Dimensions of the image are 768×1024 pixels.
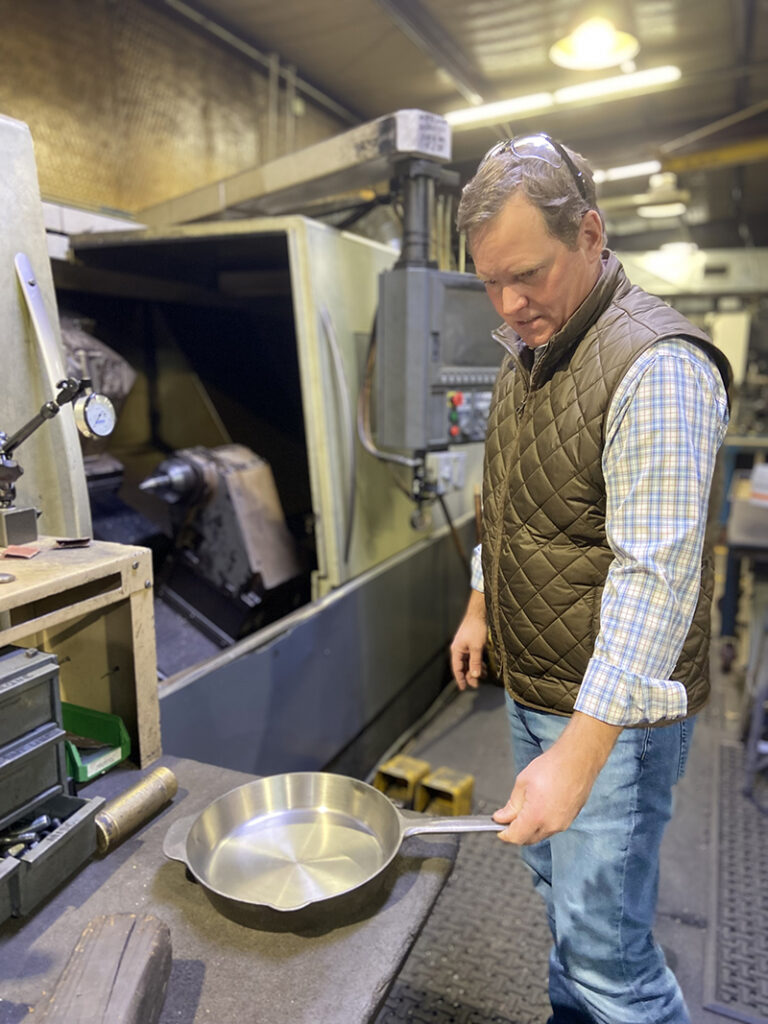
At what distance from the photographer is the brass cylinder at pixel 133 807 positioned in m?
0.90

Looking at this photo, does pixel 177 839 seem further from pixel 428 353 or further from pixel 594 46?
pixel 594 46

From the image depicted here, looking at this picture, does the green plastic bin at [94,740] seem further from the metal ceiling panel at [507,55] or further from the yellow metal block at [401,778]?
the metal ceiling panel at [507,55]

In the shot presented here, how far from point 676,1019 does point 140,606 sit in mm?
969

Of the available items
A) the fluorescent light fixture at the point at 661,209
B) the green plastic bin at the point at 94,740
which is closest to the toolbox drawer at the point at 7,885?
the green plastic bin at the point at 94,740

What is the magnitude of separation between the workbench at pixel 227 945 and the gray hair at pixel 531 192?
2.60 feet

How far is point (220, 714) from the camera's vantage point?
1.63 meters

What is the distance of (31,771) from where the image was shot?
86cm

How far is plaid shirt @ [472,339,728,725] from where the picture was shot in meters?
0.79

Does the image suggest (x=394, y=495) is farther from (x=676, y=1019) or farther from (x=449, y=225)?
(x=676, y=1019)

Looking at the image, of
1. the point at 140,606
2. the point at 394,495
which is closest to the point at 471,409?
the point at 394,495

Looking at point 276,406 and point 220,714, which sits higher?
point 276,406

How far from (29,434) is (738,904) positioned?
1.95 meters

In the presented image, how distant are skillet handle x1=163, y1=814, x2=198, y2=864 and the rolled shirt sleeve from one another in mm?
502

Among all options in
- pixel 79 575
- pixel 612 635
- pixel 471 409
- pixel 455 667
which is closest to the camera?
pixel 612 635
